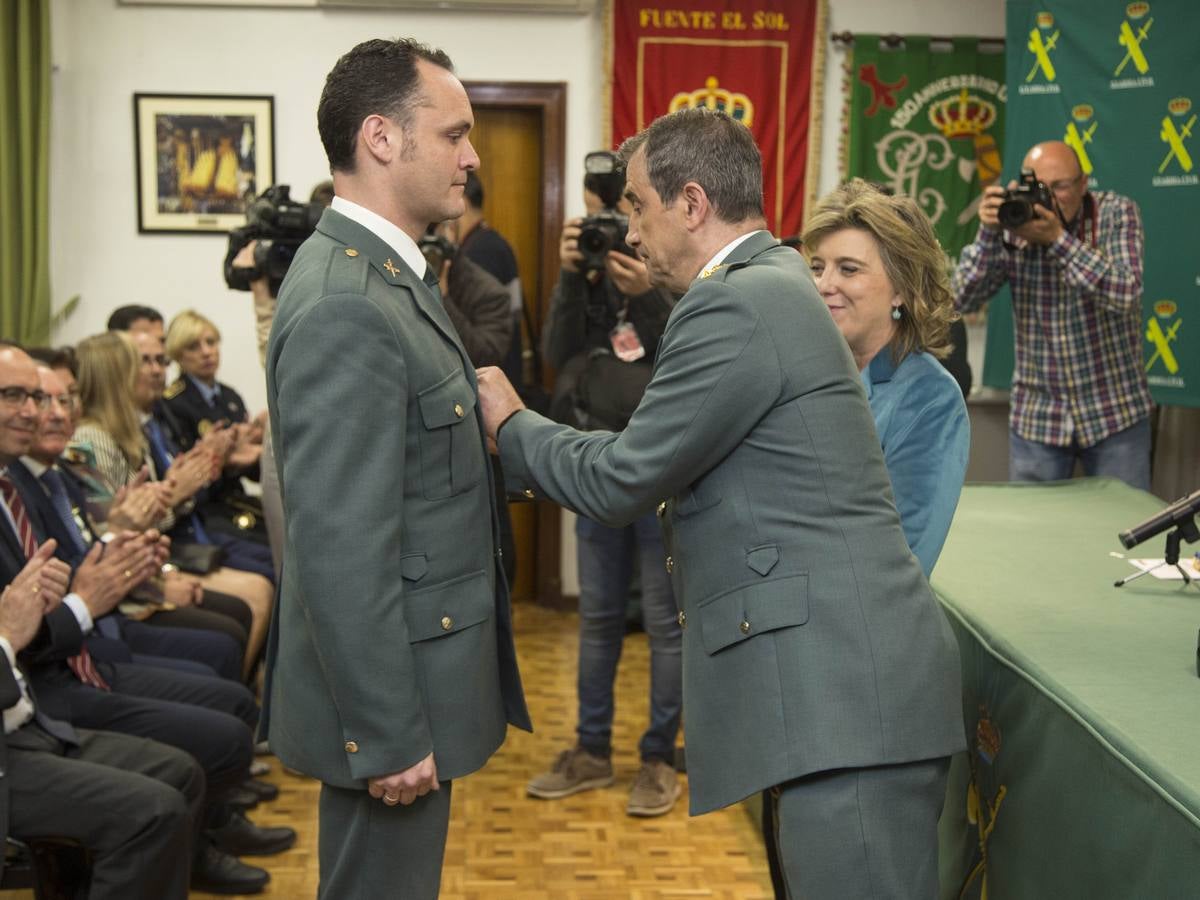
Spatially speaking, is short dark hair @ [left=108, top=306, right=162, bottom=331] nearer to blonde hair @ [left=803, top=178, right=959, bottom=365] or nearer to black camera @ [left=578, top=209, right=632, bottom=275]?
black camera @ [left=578, top=209, right=632, bottom=275]

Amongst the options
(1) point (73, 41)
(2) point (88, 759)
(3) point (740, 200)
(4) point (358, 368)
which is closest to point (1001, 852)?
(3) point (740, 200)

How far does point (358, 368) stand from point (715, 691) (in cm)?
61

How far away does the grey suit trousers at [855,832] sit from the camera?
5.33 ft

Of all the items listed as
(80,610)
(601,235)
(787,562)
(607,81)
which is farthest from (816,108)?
(787,562)

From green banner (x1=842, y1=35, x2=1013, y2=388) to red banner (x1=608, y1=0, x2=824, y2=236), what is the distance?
0.68 feet

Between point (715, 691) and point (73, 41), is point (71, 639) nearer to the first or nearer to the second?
point (715, 691)

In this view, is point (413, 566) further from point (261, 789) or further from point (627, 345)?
point (261, 789)

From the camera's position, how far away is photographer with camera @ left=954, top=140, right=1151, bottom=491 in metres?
3.76

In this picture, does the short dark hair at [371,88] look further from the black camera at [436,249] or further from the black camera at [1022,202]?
the black camera at [1022,202]

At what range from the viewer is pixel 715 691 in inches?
66.4

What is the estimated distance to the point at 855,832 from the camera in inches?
63.9

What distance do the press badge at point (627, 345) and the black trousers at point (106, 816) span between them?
1.49 m

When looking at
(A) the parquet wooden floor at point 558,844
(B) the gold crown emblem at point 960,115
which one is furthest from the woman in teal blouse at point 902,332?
(B) the gold crown emblem at point 960,115

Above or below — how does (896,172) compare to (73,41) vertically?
below
